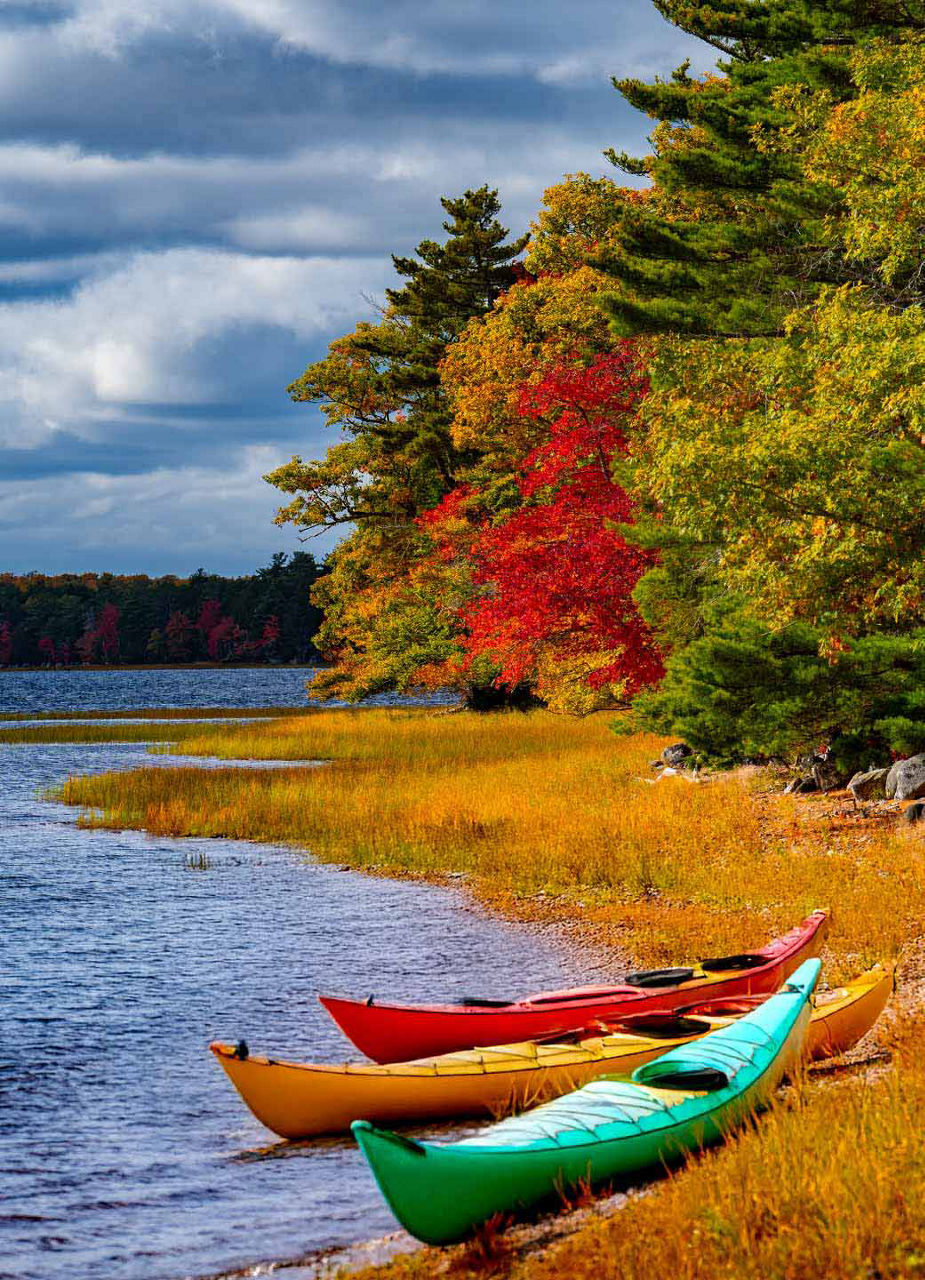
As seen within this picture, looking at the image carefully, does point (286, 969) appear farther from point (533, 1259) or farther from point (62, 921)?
point (533, 1259)

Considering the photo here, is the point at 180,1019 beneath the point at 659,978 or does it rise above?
beneath

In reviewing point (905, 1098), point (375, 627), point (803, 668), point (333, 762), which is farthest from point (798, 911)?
point (375, 627)

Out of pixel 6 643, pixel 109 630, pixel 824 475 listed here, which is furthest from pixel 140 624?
pixel 824 475

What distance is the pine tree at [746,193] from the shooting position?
21.0 metres

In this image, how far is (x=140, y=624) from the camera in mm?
164500

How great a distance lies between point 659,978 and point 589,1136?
3.04 m

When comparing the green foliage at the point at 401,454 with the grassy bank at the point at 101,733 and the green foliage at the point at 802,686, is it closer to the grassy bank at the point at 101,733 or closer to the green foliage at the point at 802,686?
the grassy bank at the point at 101,733

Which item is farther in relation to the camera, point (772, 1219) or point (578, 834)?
point (578, 834)

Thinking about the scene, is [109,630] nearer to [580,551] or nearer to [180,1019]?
[580,551]

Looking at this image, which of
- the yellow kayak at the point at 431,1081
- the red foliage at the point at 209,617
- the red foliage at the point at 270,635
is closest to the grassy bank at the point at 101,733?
the yellow kayak at the point at 431,1081

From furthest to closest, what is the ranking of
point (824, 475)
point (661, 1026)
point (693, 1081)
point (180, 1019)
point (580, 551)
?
1. point (580, 551)
2. point (824, 475)
3. point (180, 1019)
4. point (661, 1026)
5. point (693, 1081)

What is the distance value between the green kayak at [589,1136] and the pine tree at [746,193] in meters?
15.9

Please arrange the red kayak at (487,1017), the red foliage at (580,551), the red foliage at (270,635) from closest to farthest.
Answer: the red kayak at (487,1017) → the red foliage at (580,551) → the red foliage at (270,635)

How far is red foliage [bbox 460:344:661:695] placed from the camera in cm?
2652
